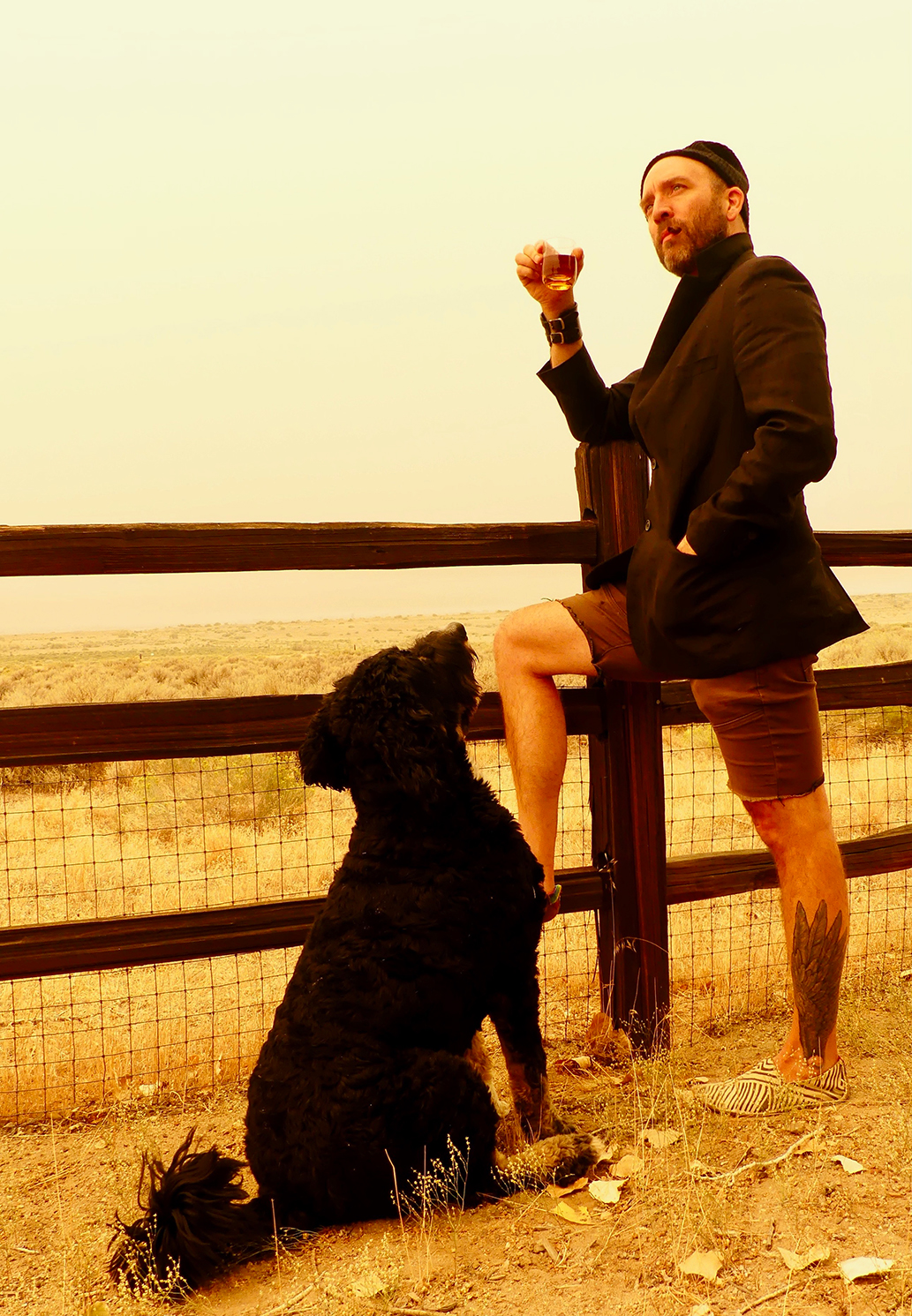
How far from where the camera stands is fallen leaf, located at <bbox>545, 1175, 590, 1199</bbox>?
2.78 metres

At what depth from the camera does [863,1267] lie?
7.20 feet

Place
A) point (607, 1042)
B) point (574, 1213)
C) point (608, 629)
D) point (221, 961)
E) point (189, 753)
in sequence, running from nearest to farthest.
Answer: point (574, 1213) → point (608, 629) → point (189, 753) → point (607, 1042) → point (221, 961)

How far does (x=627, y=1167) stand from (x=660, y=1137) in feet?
0.65

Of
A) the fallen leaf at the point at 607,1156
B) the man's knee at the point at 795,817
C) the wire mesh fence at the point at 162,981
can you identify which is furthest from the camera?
the wire mesh fence at the point at 162,981

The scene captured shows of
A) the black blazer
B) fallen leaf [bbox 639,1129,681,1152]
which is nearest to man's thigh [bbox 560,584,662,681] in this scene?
the black blazer

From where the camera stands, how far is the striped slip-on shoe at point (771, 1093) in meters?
3.15

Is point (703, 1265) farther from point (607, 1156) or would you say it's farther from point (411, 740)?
point (411, 740)

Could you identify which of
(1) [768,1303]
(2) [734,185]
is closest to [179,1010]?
(1) [768,1303]

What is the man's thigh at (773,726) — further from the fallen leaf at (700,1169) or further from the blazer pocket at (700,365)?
the fallen leaf at (700,1169)

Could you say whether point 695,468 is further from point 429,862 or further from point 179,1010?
point 179,1010

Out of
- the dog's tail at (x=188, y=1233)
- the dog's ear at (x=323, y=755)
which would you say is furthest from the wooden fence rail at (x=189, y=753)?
the dog's tail at (x=188, y=1233)

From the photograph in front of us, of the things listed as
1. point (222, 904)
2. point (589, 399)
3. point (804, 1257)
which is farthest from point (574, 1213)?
point (222, 904)

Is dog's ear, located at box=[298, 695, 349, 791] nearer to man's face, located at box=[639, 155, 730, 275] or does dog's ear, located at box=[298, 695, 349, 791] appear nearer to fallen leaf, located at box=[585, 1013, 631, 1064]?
fallen leaf, located at box=[585, 1013, 631, 1064]

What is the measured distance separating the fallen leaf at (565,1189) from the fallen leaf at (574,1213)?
0.07 m
